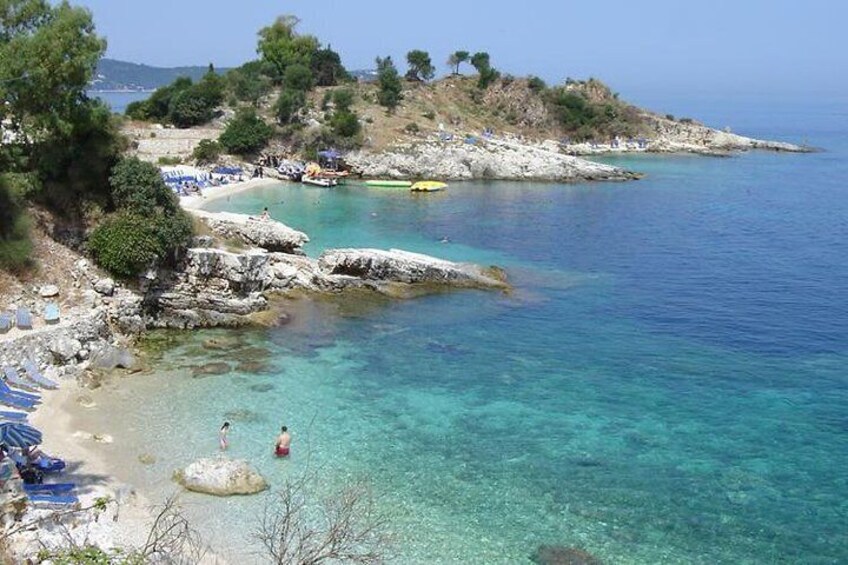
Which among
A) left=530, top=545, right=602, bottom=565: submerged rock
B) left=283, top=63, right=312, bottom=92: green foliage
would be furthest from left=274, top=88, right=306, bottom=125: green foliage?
left=530, top=545, right=602, bottom=565: submerged rock

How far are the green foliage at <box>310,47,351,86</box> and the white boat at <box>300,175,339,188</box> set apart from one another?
34818 mm

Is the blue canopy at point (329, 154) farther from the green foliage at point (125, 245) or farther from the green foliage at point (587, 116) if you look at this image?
the green foliage at point (125, 245)

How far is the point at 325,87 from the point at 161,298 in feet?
247

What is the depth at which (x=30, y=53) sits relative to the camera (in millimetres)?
31672

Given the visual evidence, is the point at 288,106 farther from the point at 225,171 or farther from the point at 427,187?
the point at 427,187

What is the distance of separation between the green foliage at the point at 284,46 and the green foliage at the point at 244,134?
21677 mm

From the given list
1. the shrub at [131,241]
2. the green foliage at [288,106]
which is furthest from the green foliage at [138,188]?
the green foliage at [288,106]

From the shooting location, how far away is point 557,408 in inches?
1061

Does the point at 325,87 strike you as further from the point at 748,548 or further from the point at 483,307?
the point at 748,548

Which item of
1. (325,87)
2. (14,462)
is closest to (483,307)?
(14,462)

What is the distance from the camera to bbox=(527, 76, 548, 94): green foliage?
122m

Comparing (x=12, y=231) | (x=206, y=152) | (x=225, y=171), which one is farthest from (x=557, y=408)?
(x=206, y=152)

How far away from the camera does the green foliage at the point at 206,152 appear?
76375mm

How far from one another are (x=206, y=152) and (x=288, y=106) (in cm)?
1354
